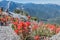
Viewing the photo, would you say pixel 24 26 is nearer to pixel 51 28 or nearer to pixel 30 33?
pixel 30 33

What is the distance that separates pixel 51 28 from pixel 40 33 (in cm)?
118

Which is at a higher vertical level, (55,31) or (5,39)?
(5,39)

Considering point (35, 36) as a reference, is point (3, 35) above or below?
above

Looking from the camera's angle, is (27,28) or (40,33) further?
(40,33)

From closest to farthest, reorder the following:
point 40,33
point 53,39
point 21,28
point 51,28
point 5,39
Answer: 1. point 5,39
2. point 53,39
3. point 21,28
4. point 40,33
5. point 51,28

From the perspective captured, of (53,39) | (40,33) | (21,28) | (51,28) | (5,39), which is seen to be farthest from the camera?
(51,28)

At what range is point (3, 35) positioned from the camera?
7.77 meters

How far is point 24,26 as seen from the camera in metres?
9.20

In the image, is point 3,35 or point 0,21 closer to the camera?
point 3,35

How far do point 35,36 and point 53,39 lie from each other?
0.99 metres

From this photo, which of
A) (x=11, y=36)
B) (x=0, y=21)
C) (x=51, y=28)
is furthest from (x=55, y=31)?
(x=11, y=36)

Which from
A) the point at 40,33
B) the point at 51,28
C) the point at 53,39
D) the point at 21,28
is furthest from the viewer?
the point at 51,28

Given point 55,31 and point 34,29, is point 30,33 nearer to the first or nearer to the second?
point 34,29

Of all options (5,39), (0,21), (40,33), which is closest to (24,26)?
(40,33)
